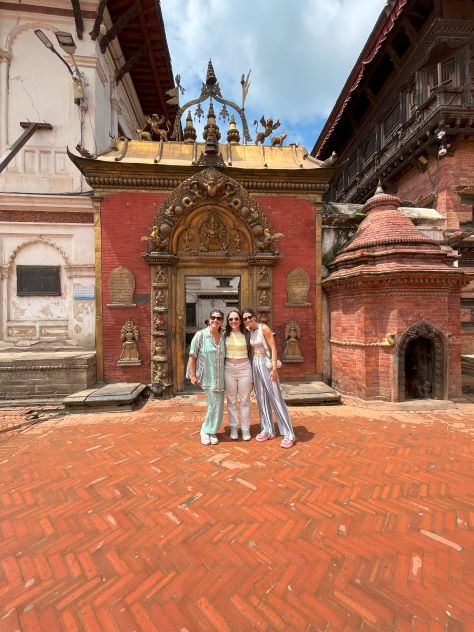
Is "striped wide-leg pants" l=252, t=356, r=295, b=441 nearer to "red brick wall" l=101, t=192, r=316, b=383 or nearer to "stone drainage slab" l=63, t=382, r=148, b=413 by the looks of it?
"red brick wall" l=101, t=192, r=316, b=383

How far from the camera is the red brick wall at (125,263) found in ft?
24.7

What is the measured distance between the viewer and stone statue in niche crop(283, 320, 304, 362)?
775 cm

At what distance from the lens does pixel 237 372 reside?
4.76m

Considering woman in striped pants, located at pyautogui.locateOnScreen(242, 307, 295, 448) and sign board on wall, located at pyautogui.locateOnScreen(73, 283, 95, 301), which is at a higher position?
sign board on wall, located at pyautogui.locateOnScreen(73, 283, 95, 301)

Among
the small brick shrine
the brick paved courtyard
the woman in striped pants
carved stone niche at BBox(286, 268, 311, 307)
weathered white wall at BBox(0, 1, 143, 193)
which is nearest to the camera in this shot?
the brick paved courtyard

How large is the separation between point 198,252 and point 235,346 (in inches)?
150

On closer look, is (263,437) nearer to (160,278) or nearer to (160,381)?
(160,381)

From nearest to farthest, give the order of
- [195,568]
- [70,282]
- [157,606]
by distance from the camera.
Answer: [157,606], [195,568], [70,282]

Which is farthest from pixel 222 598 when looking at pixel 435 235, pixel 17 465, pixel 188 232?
pixel 435 235

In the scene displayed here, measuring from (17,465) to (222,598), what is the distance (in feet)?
11.8

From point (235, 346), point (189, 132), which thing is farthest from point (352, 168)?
point (235, 346)

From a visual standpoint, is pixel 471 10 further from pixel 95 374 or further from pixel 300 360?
pixel 95 374

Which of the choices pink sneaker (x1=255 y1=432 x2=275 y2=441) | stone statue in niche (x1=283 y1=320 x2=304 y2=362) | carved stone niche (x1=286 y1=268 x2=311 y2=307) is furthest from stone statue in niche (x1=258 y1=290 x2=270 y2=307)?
pink sneaker (x1=255 y1=432 x2=275 y2=441)

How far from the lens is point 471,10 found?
39.9 ft
